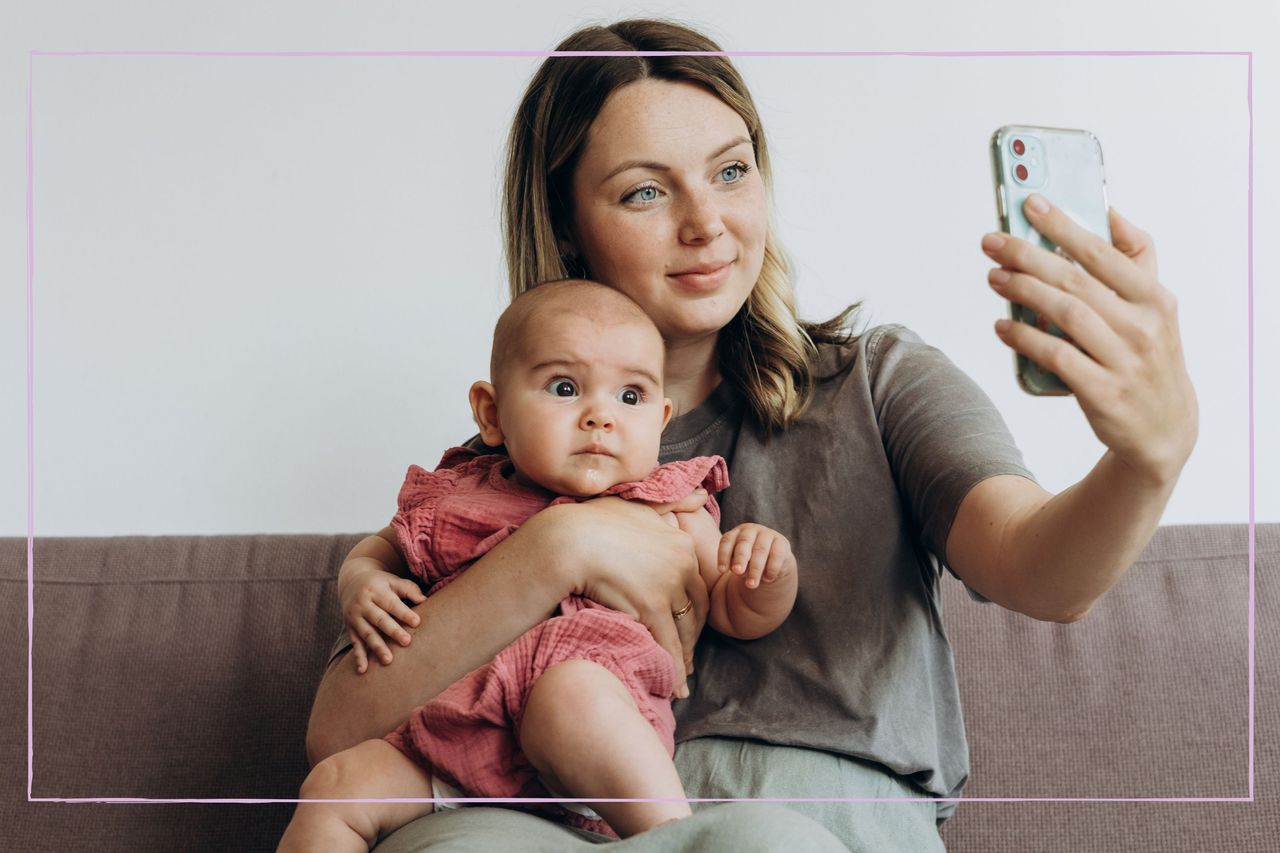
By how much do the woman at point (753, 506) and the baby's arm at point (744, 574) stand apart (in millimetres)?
12

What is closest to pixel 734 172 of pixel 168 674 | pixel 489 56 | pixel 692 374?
pixel 692 374

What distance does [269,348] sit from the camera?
0.95 meters

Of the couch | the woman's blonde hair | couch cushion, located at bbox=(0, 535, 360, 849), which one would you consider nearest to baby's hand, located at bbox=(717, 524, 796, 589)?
the woman's blonde hair

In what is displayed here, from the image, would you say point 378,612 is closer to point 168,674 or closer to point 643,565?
point 643,565

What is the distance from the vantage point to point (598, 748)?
25.1 inches

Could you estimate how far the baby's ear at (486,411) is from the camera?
2.64ft

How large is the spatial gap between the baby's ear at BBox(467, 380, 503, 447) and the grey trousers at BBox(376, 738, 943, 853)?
24 cm

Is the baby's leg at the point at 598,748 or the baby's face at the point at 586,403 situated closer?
the baby's leg at the point at 598,748

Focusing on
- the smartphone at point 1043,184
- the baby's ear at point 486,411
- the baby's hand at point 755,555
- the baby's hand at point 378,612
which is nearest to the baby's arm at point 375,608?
the baby's hand at point 378,612

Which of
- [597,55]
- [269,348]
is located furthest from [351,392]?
[597,55]

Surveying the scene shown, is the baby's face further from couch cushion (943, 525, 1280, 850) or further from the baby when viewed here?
couch cushion (943, 525, 1280, 850)

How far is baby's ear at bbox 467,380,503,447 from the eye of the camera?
805 mm

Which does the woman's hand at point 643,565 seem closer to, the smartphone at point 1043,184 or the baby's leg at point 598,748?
the baby's leg at point 598,748

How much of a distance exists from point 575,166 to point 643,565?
0.95 feet
